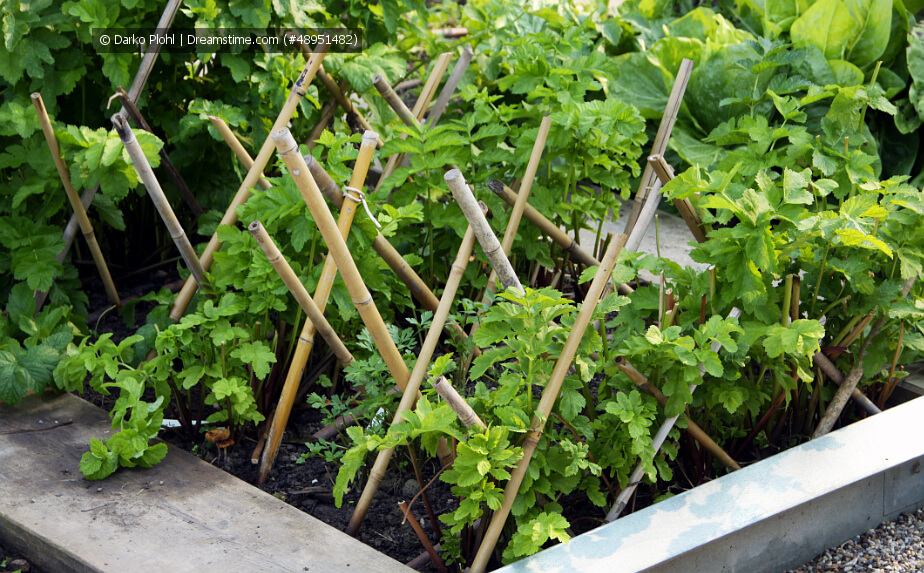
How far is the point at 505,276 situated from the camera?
1.94 m

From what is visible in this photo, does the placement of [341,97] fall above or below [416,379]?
above

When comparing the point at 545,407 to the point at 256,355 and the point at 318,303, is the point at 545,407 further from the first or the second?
the point at 256,355

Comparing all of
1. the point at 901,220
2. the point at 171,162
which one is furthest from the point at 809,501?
the point at 171,162

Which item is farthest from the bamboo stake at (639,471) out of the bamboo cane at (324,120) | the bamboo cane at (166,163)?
the bamboo cane at (166,163)

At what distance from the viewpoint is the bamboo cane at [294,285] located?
6.22 feet

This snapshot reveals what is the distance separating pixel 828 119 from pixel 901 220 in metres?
0.37

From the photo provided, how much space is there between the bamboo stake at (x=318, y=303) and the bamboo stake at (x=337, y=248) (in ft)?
0.52

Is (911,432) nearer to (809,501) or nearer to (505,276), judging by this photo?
(809,501)

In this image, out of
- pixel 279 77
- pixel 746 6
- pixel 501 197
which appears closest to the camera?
pixel 501 197

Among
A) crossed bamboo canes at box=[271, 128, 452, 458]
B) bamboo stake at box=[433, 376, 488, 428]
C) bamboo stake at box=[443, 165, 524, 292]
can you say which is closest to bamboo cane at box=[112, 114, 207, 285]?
crossed bamboo canes at box=[271, 128, 452, 458]

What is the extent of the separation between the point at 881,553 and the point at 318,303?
60.9 inches

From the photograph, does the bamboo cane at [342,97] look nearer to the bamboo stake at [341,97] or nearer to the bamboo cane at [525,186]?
the bamboo stake at [341,97]

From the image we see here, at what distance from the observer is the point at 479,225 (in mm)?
1860

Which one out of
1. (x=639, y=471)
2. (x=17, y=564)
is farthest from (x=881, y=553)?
(x=17, y=564)
